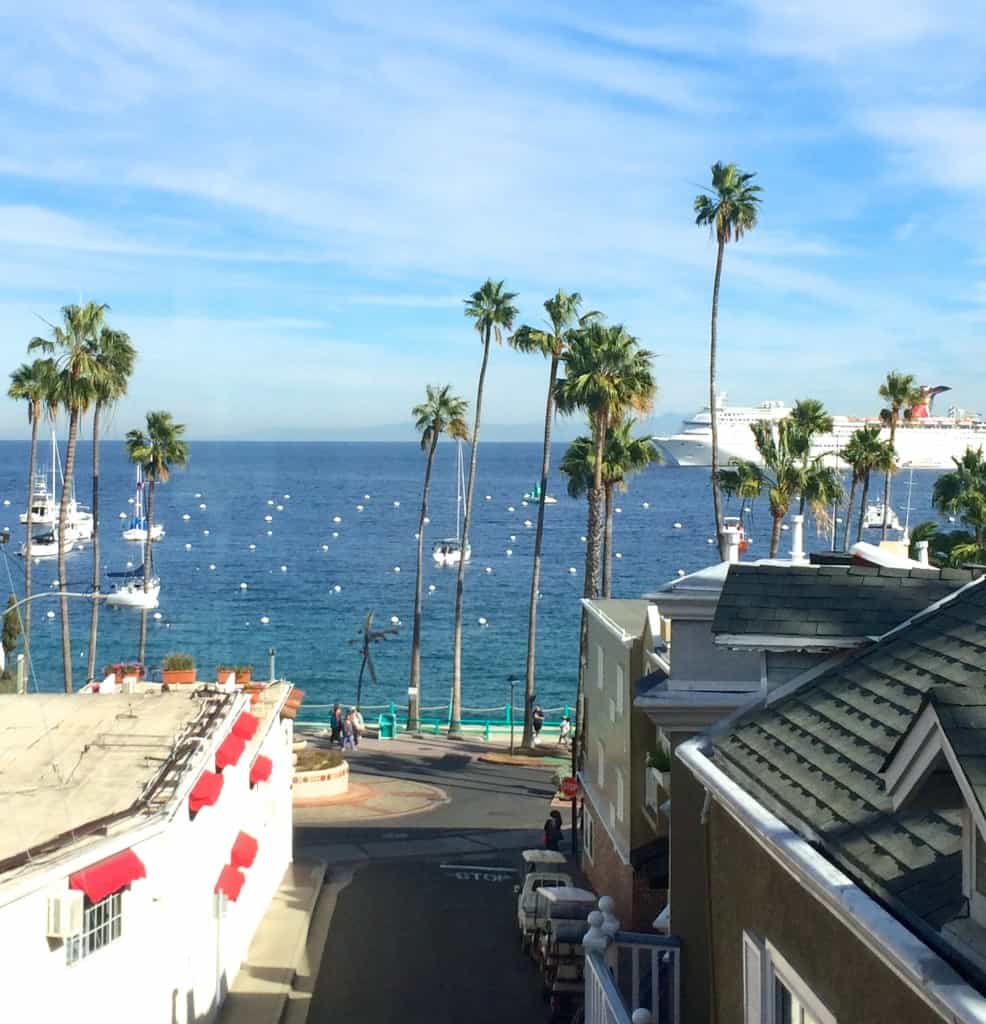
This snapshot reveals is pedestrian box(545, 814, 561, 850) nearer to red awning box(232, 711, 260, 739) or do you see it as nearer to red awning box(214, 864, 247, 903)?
red awning box(232, 711, 260, 739)

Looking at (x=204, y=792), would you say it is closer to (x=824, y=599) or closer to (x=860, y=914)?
(x=824, y=599)

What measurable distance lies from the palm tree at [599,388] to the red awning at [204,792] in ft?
82.7

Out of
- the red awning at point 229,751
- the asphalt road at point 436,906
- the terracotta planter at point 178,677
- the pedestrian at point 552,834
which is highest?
the red awning at point 229,751

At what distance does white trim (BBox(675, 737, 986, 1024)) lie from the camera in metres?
5.43

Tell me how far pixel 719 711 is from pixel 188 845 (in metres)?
8.81

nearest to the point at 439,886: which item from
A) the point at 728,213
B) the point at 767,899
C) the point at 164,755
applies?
the point at 164,755

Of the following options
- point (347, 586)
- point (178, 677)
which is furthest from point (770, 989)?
point (347, 586)

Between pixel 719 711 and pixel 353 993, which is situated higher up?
pixel 719 711

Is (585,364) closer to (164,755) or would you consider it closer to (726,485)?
(726,485)

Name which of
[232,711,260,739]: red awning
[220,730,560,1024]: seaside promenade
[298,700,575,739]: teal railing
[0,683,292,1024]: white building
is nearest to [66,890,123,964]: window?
[0,683,292,1024]: white building

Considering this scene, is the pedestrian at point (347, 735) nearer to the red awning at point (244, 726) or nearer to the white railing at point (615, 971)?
the red awning at point (244, 726)

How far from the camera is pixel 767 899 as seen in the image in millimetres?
8078

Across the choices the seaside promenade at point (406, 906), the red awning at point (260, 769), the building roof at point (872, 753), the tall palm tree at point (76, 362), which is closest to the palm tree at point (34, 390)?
the tall palm tree at point (76, 362)

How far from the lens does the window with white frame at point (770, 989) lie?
7.52m
